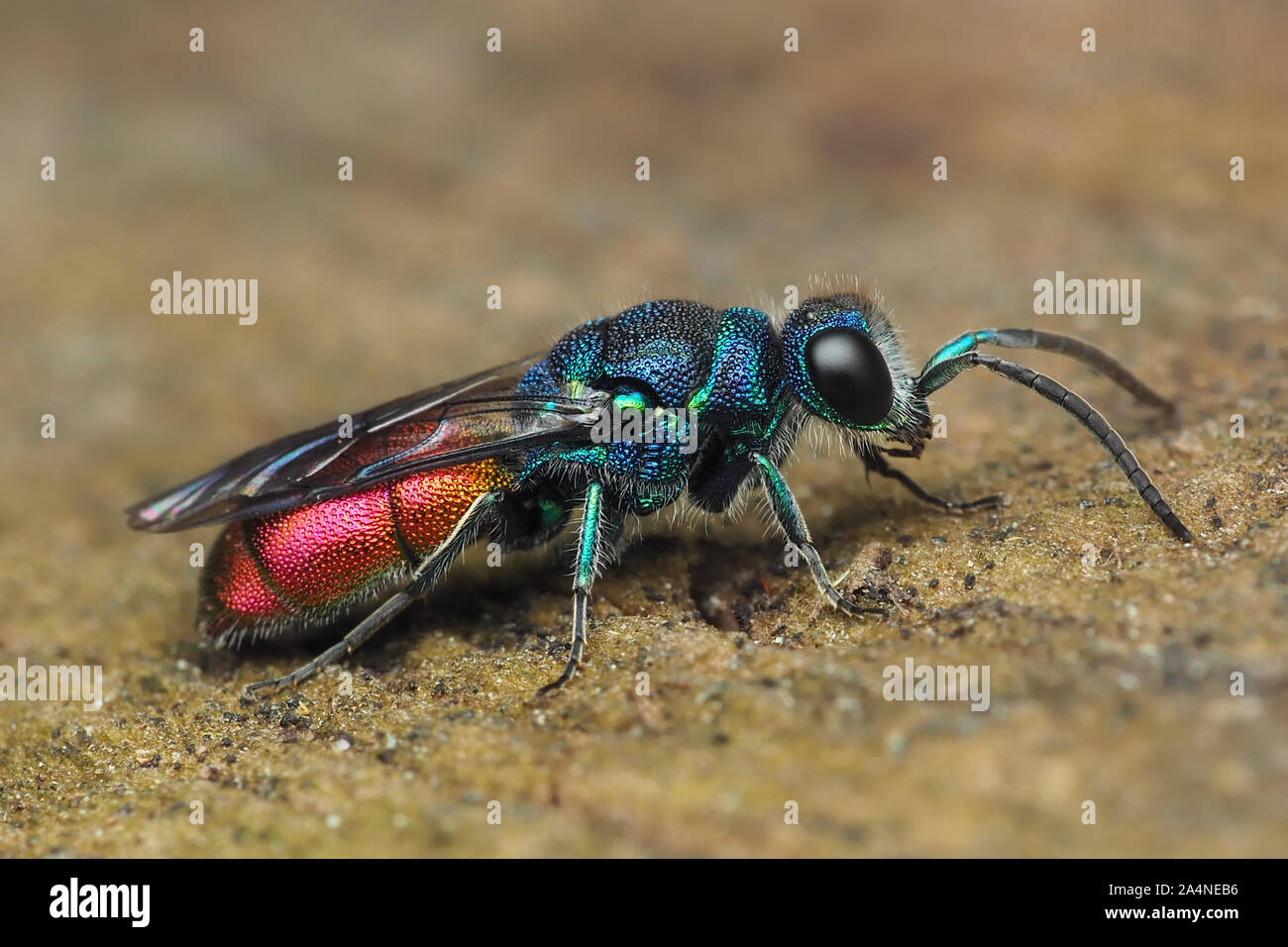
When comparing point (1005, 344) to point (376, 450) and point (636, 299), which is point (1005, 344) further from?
point (376, 450)

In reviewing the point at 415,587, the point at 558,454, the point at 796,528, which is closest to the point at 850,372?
the point at 796,528

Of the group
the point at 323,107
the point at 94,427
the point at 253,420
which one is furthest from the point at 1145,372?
the point at 323,107

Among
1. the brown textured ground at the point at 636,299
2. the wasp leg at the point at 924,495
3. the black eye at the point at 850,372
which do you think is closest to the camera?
the brown textured ground at the point at 636,299

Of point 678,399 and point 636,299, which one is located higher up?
point 636,299

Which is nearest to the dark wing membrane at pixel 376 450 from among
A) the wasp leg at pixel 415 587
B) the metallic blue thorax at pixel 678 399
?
the metallic blue thorax at pixel 678 399

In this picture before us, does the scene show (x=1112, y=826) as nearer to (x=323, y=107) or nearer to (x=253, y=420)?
(x=253, y=420)

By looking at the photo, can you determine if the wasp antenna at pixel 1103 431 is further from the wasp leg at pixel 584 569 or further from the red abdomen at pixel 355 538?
the red abdomen at pixel 355 538
